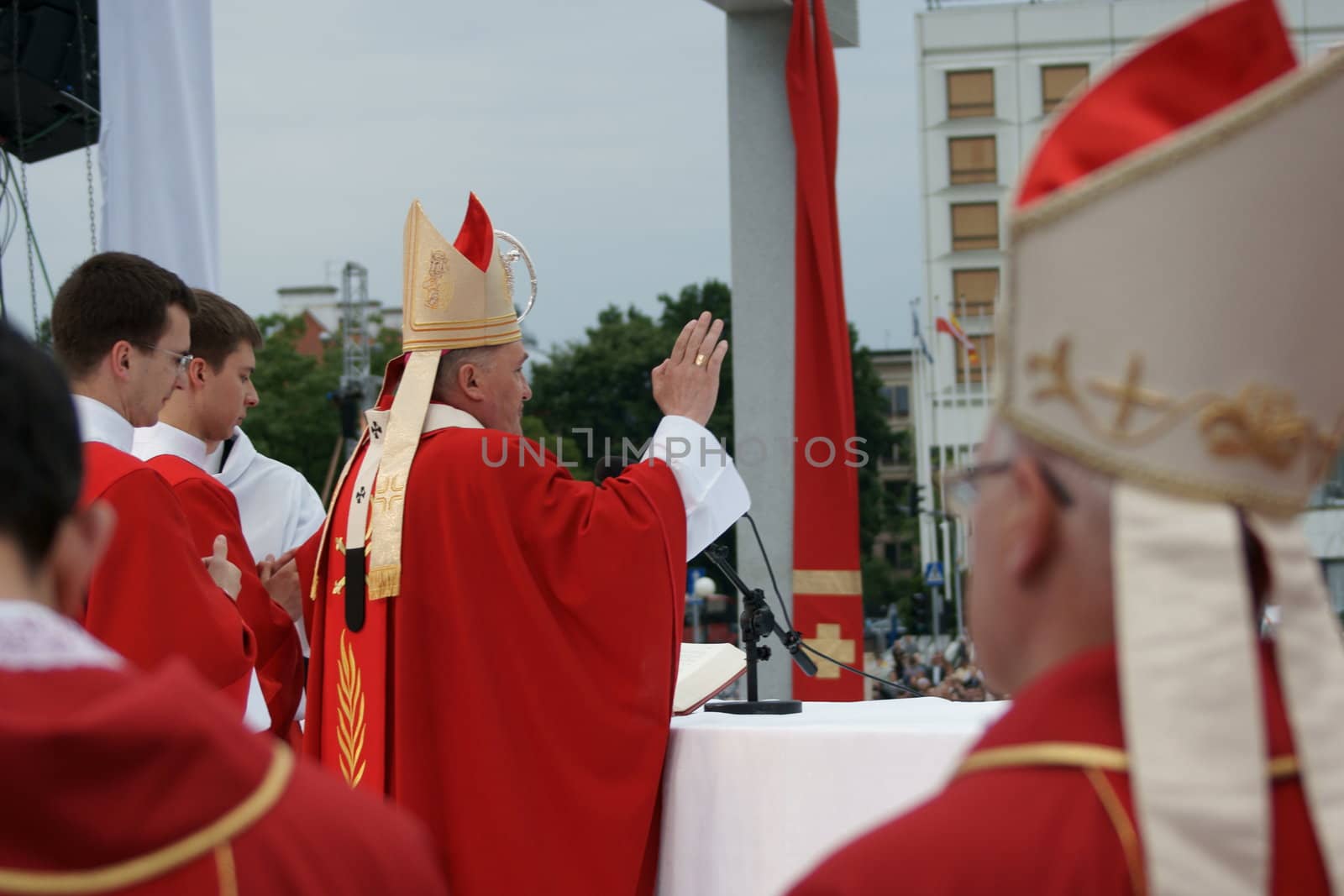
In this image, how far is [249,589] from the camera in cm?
443

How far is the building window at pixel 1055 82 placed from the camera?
40.0 meters

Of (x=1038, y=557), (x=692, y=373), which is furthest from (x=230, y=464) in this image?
(x=1038, y=557)

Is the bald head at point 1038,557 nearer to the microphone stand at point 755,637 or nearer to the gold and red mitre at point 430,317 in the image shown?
the microphone stand at point 755,637

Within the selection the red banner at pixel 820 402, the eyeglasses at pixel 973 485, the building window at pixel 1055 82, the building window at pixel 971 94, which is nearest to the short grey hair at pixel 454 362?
the eyeglasses at pixel 973 485

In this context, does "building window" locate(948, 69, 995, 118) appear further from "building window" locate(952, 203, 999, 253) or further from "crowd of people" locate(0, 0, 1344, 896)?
"crowd of people" locate(0, 0, 1344, 896)

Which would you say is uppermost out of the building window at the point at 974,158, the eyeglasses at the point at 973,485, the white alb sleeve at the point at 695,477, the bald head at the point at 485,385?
the building window at the point at 974,158

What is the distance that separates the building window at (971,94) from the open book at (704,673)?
38518 millimetres

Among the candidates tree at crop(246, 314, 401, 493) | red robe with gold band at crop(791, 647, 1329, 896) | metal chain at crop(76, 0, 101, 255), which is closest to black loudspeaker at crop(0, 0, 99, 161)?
metal chain at crop(76, 0, 101, 255)

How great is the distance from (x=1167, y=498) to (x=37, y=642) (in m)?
0.91

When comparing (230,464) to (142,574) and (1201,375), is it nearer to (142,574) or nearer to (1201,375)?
(142,574)

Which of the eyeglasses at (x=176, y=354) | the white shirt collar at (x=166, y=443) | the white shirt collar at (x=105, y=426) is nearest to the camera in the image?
the white shirt collar at (x=105, y=426)

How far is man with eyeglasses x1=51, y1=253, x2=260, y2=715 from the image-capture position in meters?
3.40

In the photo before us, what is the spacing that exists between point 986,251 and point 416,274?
38.0m

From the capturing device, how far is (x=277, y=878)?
1.17 meters
